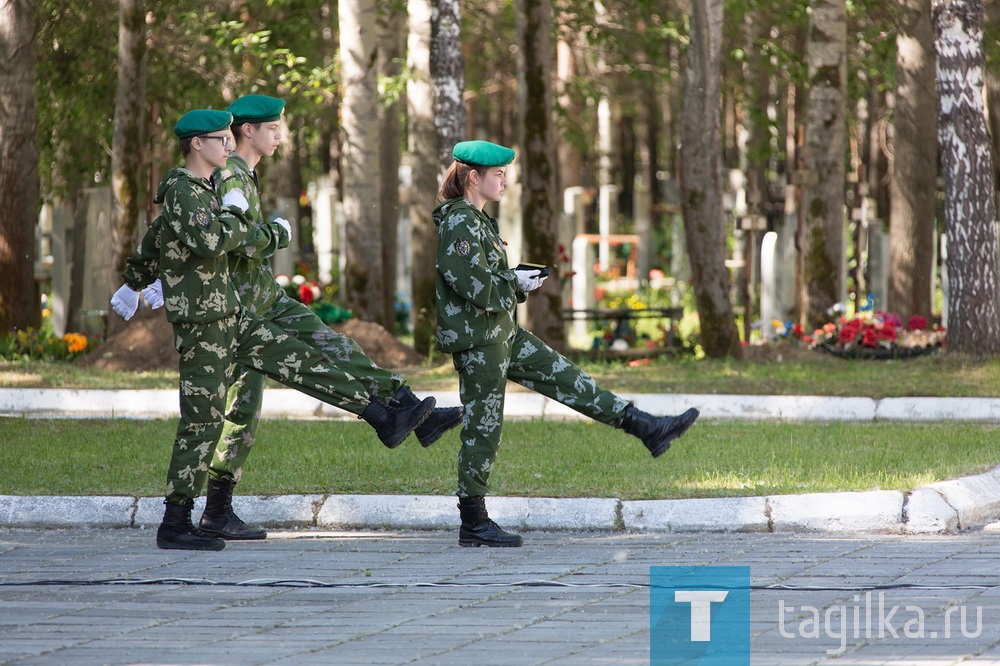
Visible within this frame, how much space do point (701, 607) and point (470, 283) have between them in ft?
5.74

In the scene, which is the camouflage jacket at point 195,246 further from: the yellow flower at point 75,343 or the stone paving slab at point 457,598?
the yellow flower at point 75,343

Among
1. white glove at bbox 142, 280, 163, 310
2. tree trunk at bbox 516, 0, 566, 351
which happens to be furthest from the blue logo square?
tree trunk at bbox 516, 0, 566, 351

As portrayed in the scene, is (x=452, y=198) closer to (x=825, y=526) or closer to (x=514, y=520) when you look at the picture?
(x=514, y=520)

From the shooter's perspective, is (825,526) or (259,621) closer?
(259,621)

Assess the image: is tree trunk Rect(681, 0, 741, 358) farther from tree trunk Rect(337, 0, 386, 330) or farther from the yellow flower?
the yellow flower

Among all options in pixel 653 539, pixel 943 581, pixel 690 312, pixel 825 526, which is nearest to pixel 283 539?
pixel 653 539

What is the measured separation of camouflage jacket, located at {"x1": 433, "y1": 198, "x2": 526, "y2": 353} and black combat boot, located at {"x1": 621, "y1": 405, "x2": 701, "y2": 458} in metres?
0.68

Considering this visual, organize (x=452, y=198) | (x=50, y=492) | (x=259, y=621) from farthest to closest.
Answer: (x=50, y=492)
(x=452, y=198)
(x=259, y=621)

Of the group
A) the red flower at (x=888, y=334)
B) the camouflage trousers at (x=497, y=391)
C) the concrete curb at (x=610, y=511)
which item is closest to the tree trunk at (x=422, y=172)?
the red flower at (x=888, y=334)

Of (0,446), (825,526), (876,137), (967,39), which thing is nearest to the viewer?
(825,526)

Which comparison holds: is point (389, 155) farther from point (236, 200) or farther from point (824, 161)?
point (236, 200)

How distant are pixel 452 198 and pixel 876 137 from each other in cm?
2636

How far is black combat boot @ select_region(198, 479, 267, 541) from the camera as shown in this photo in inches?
261

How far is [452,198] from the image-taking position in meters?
6.38
